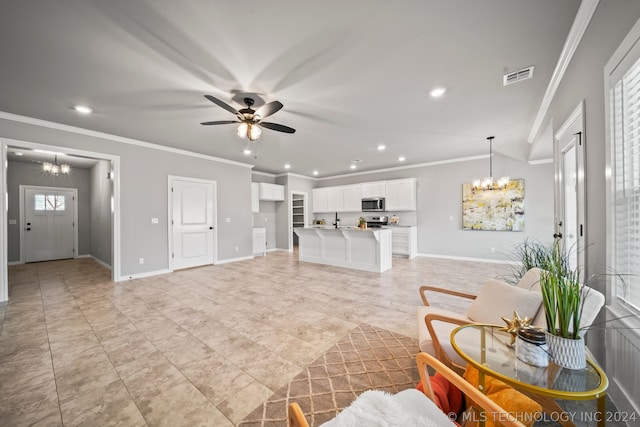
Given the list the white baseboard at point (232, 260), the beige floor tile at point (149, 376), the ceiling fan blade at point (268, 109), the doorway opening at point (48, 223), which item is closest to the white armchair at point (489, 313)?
the beige floor tile at point (149, 376)

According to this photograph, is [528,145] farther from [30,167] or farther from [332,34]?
[30,167]

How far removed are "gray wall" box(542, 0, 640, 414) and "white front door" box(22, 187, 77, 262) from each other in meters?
10.6

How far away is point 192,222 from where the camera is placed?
5.44m

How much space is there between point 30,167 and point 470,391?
10034 millimetres

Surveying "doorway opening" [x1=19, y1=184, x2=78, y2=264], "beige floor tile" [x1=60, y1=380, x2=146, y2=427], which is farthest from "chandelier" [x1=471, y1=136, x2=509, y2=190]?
"doorway opening" [x1=19, y1=184, x2=78, y2=264]

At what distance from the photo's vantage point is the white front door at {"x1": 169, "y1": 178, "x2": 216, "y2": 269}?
518cm

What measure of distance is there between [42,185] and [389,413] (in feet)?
31.9

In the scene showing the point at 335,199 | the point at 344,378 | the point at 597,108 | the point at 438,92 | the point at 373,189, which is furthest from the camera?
the point at 335,199

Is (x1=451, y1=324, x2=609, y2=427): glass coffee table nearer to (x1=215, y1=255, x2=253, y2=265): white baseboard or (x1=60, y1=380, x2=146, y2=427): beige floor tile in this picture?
(x1=60, y1=380, x2=146, y2=427): beige floor tile

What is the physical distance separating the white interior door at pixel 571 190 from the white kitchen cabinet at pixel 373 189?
4.54 metres

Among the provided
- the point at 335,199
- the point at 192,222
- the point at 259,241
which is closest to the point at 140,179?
the point at 192,222

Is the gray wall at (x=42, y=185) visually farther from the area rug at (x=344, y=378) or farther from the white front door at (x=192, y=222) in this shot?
the area rug at (x=344, y=378)

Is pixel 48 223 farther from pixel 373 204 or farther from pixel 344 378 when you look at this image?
pixel 373 204

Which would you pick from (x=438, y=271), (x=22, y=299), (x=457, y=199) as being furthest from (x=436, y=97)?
(x=22, y=299)
